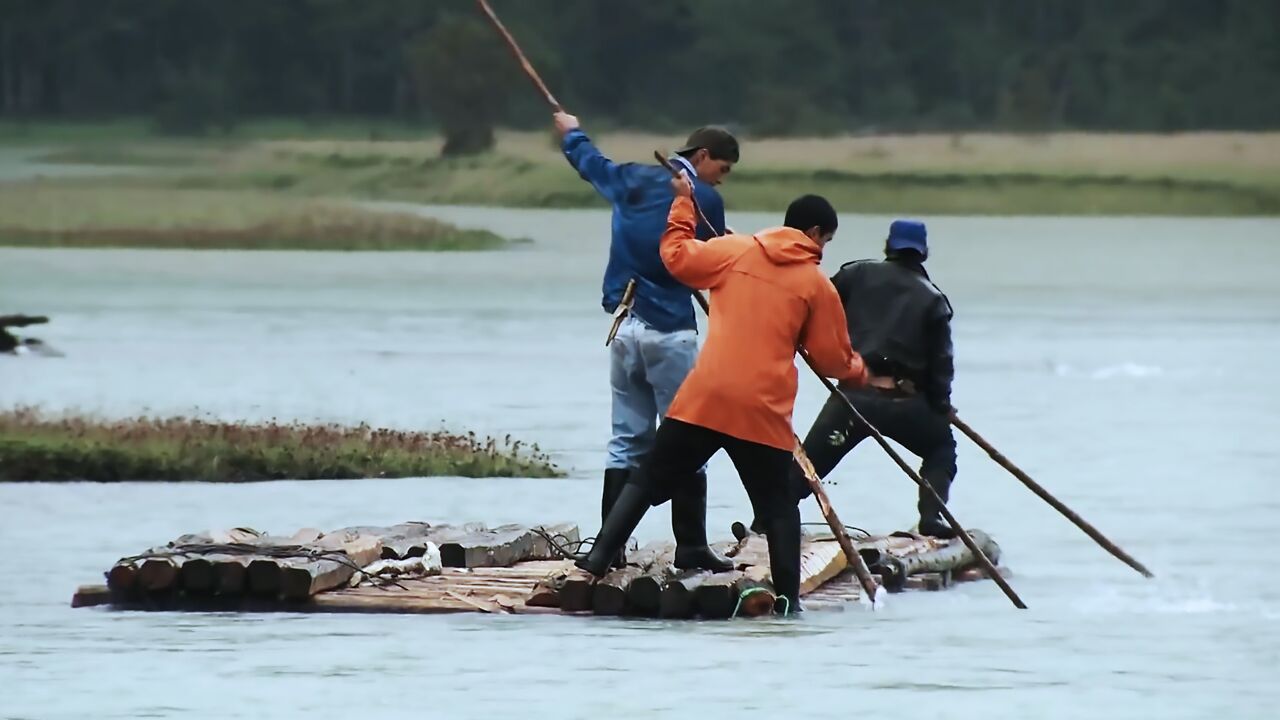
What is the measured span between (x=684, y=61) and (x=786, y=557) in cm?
8784

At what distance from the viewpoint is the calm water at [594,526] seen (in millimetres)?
10570

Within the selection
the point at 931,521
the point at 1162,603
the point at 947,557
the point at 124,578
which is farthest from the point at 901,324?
the point at 124,578

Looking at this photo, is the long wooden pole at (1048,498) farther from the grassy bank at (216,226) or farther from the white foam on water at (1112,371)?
the grassy bank at (216,226)

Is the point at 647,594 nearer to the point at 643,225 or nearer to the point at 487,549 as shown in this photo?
the point at 643,225

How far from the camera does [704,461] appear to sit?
11.6 m

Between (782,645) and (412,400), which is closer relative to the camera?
(782,645)

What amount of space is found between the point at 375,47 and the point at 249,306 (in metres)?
59.6

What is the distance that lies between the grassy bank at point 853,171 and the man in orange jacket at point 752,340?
6025cm

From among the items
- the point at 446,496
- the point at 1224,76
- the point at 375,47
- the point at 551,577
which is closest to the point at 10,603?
the point at 551,577

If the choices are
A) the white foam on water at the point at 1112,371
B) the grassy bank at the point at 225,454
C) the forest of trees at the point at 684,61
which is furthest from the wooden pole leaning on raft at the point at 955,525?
the forest of trees at the point at 684,61

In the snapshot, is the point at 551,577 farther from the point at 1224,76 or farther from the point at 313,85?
the point at 313,85

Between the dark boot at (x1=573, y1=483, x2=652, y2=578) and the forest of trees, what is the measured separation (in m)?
79.0

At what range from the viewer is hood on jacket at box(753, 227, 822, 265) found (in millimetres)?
11297

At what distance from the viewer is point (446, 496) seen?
693 inches
